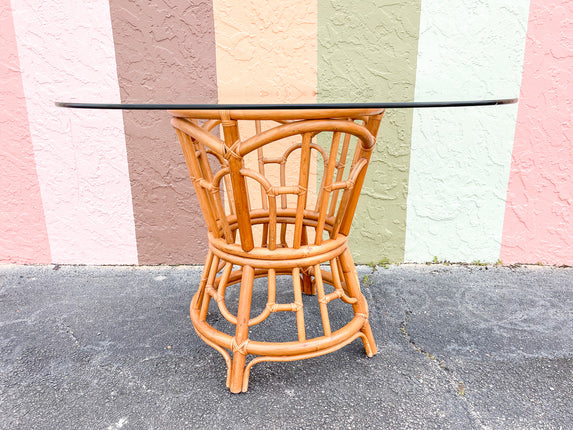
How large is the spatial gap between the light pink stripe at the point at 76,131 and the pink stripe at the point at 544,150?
6.78 feet

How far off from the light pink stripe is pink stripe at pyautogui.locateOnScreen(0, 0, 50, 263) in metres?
0.04

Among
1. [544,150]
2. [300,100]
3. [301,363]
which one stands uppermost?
[300,100]

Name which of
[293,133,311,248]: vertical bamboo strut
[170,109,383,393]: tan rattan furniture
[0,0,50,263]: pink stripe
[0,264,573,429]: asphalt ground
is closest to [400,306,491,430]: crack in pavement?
[0,264,573,429]: asphalt ground

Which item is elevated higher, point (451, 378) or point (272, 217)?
point (272, 217)

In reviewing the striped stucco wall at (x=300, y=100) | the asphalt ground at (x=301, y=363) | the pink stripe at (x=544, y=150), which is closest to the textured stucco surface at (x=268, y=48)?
the striped stucco wall at (x=300, y=100)

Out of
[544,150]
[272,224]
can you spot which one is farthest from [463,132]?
[272,224]

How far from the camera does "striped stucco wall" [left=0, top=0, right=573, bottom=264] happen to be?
201 cm

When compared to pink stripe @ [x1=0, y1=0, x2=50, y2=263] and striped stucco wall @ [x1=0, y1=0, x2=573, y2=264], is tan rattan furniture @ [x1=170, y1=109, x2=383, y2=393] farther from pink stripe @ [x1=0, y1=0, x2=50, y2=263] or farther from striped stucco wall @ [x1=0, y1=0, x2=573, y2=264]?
pink stripe @ [x1=0, y1=0, x2=50, y2=263]

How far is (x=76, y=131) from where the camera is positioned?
216 centimetres

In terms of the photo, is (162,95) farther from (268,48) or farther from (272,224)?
(272,224)

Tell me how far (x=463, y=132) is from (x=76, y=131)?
2015 mm

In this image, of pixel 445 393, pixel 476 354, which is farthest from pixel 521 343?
pixel 445 393

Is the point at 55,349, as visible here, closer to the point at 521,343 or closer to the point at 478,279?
the point at 521,343

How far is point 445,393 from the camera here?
134cm
